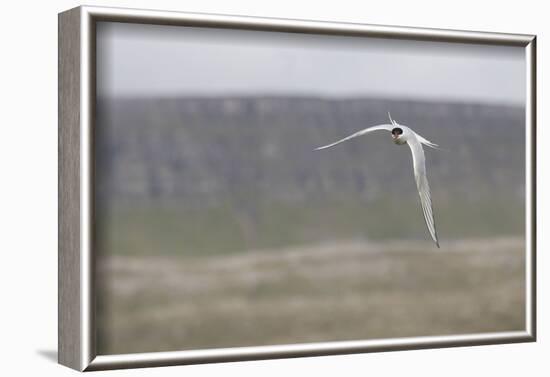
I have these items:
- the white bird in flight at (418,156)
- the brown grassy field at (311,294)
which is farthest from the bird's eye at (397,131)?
the brown grassy field at (311,294)

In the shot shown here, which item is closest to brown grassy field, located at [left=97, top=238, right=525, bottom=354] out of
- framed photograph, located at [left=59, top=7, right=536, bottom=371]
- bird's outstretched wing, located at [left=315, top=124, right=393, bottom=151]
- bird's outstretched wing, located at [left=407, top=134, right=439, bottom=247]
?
framed photograph, located at [left=59, top=7, right=536, bottom=371]

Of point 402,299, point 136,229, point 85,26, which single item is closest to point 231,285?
point 136,229

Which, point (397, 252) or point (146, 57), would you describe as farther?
point (397, 252)

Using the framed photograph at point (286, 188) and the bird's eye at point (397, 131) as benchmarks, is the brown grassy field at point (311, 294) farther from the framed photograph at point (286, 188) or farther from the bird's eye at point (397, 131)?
the bird's eye at point (397, 131)

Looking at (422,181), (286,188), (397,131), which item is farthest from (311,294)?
(397,131)

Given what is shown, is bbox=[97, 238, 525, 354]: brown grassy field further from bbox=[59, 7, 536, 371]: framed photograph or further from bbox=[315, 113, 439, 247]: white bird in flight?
bbox=[315, 113, 439, 247]: white bird in flight

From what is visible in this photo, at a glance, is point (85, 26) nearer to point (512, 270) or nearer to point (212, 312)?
point (212, 312)
